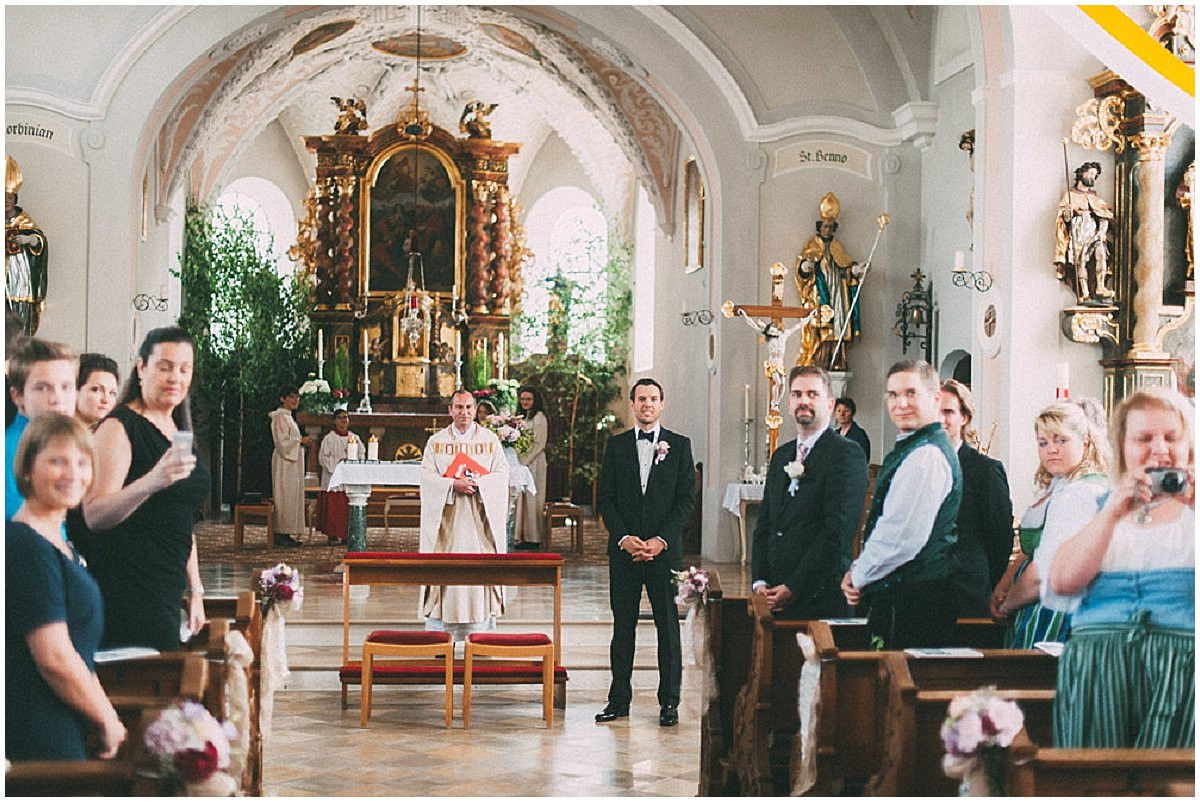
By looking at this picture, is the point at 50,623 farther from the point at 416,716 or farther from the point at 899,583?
the point at 416,716

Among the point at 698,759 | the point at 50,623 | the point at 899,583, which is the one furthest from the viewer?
the point at 698,759

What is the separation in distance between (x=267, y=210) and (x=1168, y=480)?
65.6 ft

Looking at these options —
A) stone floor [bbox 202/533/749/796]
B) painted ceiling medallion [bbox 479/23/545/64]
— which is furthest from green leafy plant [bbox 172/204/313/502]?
stone floor [bbox 202/533/749/796]

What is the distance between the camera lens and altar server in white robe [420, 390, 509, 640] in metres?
8.76

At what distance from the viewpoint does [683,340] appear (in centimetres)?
1681

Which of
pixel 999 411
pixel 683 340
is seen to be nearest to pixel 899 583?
pixel 999 411

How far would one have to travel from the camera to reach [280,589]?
5.80 meters

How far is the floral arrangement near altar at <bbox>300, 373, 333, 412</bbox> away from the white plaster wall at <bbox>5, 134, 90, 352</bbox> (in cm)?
533

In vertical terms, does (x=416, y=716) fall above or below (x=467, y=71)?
below

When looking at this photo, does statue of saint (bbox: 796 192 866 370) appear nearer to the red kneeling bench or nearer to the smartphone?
the red kneeling bench

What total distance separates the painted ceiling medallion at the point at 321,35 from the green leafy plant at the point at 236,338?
119 inches

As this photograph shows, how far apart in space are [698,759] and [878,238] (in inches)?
288

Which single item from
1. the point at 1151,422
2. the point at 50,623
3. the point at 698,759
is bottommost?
the point at 698,759

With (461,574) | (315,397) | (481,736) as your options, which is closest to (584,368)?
(315,397)
